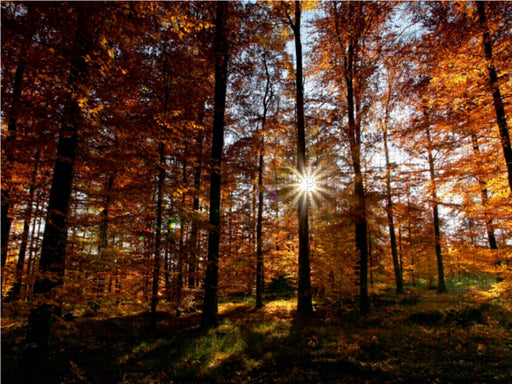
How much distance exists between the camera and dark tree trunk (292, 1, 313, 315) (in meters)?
10.3

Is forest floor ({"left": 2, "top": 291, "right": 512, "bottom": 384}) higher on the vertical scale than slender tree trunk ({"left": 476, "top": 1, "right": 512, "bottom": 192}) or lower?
lower

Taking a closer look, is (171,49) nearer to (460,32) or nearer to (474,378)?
(460,32)

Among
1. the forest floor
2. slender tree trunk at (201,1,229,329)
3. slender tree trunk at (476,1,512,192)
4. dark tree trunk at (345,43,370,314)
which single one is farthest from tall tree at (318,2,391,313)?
slender tree trunk at (201,1,229,329)

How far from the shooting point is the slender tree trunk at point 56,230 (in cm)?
497

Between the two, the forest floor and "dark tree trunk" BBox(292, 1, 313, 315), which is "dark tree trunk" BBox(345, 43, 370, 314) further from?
"dark tree trunk" BBox(292, 1, 313, 315)

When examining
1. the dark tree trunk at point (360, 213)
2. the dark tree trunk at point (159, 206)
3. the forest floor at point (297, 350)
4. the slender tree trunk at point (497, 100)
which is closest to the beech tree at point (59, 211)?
the forest floor at point (297, 350)

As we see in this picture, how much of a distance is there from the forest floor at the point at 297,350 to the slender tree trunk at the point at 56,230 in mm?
358

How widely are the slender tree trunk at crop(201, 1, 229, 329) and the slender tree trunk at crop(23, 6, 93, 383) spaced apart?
4.01 metres

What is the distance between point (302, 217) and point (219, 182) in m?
3.86

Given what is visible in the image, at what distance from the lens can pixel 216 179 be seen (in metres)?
9.59

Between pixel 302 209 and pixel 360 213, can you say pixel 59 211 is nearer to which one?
pixel 302 209

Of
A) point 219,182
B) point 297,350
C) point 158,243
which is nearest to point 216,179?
point 219,182

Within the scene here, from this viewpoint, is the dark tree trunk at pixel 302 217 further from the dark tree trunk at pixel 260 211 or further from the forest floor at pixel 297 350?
the dark tree trunk at pixel 260 211

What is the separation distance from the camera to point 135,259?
8578mm
